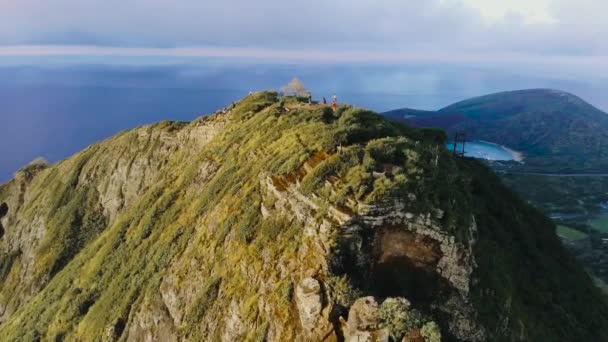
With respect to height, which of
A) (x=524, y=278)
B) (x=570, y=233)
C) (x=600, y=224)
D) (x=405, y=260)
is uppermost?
(x=405, y=260)

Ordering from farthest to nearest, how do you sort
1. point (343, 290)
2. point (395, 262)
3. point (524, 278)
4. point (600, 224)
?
point (600, 224) < point (524, 278) < point (395, 262) < point (343, 290)

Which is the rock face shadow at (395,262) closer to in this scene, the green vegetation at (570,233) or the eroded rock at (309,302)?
the eroded rock at (309,302)

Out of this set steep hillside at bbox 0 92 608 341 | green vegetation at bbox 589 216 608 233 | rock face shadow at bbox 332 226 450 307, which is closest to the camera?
steep hillside at bbox 0 92 608 341

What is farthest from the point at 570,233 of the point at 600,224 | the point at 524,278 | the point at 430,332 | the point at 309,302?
the point at 309,302

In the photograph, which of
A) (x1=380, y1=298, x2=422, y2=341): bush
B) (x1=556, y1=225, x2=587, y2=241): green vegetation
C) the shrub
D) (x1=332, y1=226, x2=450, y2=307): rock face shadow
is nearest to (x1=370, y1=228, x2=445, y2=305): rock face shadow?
(x1=332, y1=226, x2=450, y2=307): rock face shadow

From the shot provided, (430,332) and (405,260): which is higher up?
(405,260)

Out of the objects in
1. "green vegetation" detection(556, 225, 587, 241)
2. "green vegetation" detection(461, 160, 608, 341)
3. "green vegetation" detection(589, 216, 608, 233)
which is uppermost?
"green vegetation" detection(461, 160, 608, 341)

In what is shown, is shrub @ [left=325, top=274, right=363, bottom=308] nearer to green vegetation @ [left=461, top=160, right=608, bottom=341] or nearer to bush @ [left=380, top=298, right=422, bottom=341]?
bush @ [left=380, top=298, right=422, bottom=341]

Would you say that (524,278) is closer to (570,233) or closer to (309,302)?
(309,302)
